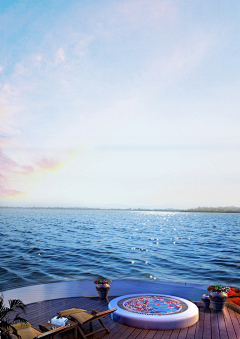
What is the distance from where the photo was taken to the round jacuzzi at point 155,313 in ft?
29.0

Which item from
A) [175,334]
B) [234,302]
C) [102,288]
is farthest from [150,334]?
[234,302]

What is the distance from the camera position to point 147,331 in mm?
8672

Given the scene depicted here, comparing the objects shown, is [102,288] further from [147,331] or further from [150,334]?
[150,334]

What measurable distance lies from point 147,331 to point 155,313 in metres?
0.81

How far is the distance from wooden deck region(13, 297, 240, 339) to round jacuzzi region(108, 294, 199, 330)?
0.18 meters

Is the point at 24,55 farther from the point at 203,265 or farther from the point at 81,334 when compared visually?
the point at 203,265

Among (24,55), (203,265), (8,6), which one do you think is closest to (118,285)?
(24,55)

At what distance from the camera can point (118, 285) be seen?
13.2 m

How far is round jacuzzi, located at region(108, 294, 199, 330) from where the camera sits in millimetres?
8828

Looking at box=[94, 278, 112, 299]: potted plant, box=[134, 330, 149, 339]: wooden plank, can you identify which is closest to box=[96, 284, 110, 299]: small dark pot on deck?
box=[94, 278, 112, 299]: potted plant

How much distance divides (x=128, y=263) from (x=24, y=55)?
23.3 meters

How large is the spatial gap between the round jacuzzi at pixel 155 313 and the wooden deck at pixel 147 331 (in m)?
0.18

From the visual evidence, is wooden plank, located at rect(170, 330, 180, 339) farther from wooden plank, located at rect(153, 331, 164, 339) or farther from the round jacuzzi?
wooden plank, located at rect(153, 331, 164, 339)

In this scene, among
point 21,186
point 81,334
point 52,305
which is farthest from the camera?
point 21,186
